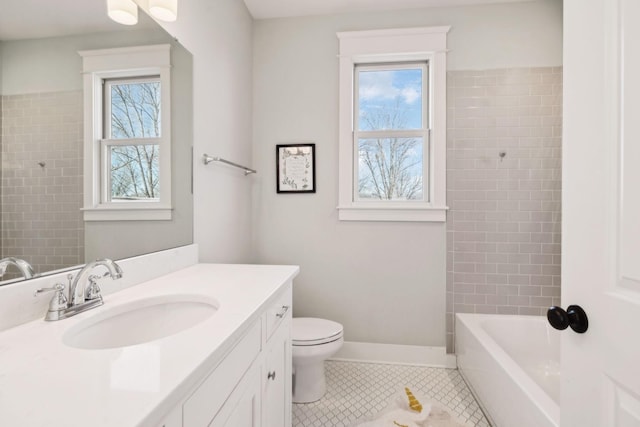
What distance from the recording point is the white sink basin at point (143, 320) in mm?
874

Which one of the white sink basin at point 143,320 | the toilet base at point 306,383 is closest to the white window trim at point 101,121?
the white sink basin at point 143,320

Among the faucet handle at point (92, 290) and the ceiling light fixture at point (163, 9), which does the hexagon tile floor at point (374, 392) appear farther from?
the ceiling light fixture at point (163, 9)

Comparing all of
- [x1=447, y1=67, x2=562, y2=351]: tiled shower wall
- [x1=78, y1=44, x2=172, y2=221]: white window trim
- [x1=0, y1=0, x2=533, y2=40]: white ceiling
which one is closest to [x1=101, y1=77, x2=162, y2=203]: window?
[x1=78, y1=44, x2=172, y2=221]: white window trim

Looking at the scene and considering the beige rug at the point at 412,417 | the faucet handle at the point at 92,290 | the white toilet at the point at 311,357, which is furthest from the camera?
the white toilet at the point at 311,357

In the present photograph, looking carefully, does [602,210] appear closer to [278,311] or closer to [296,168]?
[278,311]

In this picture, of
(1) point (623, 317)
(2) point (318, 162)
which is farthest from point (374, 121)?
(1) point (623, 317)

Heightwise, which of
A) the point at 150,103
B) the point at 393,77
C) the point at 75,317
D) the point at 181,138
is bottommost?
the point at 75,317

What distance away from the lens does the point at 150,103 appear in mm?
1323

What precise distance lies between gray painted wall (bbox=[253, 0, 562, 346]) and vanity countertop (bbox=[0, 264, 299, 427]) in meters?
1.53

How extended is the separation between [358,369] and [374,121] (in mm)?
1879

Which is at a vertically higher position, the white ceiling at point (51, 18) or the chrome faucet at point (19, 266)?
the white ceiling at point (51, 18)

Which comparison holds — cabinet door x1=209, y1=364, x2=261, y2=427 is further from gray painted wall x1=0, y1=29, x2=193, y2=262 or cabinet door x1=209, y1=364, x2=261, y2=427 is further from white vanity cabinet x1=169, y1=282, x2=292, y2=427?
gray painted wall x1=0, y1=29, x2=193, y2=262

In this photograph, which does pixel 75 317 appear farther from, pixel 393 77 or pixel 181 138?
pixel 393 77

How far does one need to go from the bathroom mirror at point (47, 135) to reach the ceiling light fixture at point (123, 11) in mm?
26
